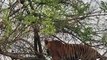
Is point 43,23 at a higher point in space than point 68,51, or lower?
higher

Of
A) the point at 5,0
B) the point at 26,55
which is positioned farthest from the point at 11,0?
the point at 26,55

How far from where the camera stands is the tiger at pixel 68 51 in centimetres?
152

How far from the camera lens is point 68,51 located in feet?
5.00

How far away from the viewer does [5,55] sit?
1.53 m

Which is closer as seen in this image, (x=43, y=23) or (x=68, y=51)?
(x=43, y=23)

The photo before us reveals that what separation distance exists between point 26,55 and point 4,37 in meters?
0.33

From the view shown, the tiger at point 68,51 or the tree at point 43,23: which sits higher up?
the tree at point 43,23

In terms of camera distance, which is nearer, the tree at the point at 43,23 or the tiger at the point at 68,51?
the tree at the point at 43,23

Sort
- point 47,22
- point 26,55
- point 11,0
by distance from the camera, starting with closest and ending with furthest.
→ 1. point 47,22
2. point 11,0
3. point 26,55

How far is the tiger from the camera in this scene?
1.52 meters

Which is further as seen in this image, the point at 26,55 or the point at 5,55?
the point at 26,55

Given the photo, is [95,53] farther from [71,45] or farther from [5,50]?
[5,50]

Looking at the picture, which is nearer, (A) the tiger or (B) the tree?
(B) the tree

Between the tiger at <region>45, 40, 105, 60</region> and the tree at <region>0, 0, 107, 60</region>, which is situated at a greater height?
the tree at <region>0, 0, 107, 60</region>
